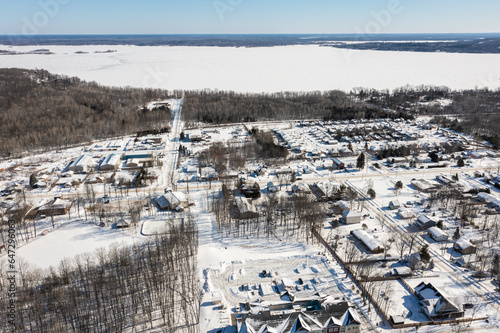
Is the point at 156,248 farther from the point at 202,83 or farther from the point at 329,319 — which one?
the point at 202,83

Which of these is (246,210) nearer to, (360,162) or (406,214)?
(406,214)

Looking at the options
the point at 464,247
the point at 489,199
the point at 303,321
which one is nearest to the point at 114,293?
the point at 303,321

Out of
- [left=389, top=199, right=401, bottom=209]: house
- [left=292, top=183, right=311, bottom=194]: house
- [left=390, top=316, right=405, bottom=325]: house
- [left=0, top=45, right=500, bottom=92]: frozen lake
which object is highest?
[left=0, top=45, right=500, bottom=92]: frozen lake

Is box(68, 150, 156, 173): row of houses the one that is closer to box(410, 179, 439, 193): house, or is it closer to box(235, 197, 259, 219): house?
box(235, 197, 259, 219): house

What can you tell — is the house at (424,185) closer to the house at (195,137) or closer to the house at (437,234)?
the house at (437,234)

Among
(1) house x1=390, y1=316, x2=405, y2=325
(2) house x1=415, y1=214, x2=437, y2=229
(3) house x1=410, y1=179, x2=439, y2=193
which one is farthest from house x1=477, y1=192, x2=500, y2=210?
(1) house x1=390, y1=316, x2=405, y2=325

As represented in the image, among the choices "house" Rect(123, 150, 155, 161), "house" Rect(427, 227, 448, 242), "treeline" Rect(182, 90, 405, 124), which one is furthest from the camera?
"treeline" Rect(182, 90, 405, 124)
